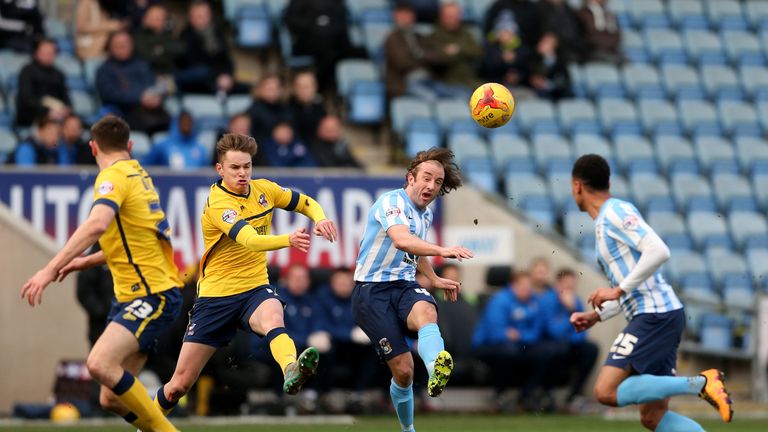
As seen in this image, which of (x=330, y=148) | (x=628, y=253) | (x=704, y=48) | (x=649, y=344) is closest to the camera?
(x=649, y=344)

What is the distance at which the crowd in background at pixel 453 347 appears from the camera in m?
14.5

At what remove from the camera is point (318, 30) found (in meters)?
17.6

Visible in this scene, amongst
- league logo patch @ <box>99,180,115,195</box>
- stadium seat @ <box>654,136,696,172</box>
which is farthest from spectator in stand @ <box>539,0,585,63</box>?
league logo patch @ <box>99,180,115,195</box>

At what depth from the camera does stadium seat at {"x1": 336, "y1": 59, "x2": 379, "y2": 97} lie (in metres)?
17.7

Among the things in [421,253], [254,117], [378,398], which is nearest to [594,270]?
[378,398]

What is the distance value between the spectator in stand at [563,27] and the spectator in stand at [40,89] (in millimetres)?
7065

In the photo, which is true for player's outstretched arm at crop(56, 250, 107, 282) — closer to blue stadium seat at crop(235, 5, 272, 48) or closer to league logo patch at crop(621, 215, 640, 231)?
league logo patch at crop(621, 215, 640, 231)

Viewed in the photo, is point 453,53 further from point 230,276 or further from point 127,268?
point 127,268

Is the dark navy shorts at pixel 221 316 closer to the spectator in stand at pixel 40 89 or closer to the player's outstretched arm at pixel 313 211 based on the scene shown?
the player's outstretched arm at pixel 313 211

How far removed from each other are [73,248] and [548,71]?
11.1 m

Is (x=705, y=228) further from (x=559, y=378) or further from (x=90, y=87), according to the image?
(x=90, y=87)

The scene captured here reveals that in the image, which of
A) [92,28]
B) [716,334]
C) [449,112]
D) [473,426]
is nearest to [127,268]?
[473,426]

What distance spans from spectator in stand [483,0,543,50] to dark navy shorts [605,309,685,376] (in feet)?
33.0

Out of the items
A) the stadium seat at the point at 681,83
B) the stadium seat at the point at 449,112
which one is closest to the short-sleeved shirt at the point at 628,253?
the stadium seat at the point at 449,112
